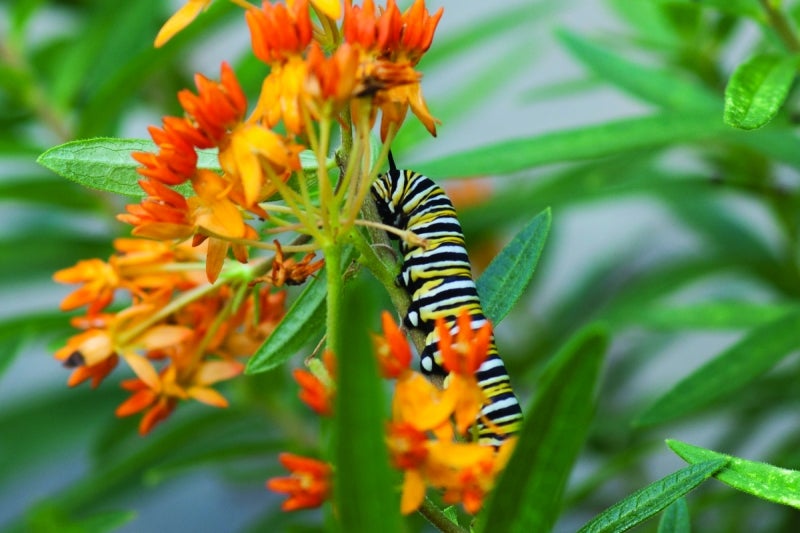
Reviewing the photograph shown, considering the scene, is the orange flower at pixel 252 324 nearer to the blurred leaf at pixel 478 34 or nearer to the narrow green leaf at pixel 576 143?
the narrow green leaf at pixel 576 143

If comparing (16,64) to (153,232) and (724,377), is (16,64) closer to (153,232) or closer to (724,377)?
(153,232)

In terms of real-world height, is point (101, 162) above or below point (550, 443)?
above

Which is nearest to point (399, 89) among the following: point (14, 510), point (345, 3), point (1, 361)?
point (345, 3)

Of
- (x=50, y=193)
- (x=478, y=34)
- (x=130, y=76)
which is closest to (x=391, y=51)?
(x=130, y=76)

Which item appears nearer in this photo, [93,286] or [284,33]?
[284,33]

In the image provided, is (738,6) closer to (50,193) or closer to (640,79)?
(640,79)

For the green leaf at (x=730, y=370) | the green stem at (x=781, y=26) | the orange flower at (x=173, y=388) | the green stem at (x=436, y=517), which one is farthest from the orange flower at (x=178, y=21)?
the green stem at (x=781, y=26)
